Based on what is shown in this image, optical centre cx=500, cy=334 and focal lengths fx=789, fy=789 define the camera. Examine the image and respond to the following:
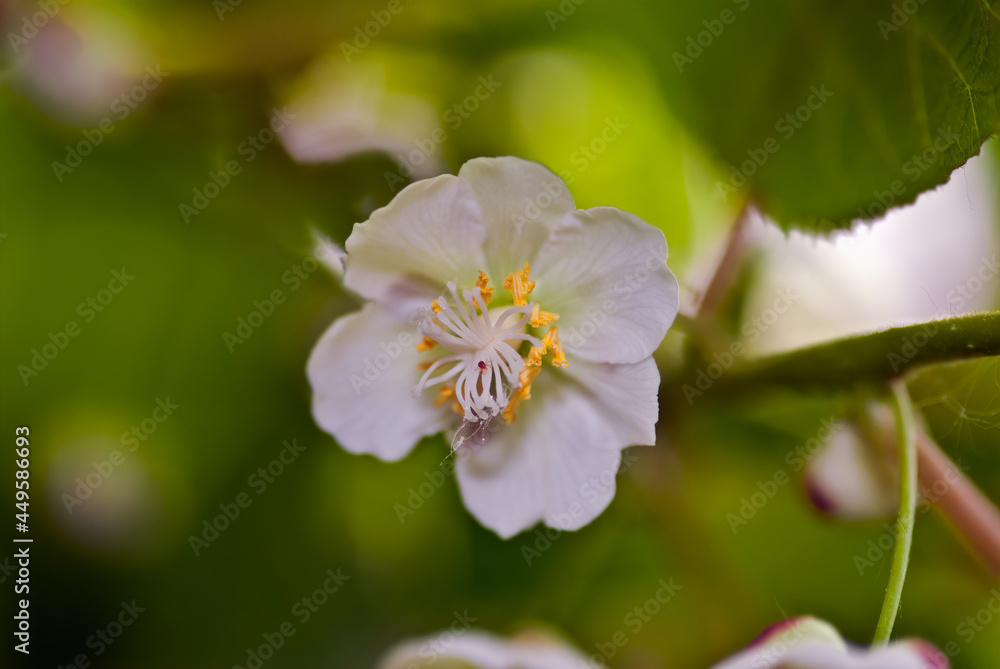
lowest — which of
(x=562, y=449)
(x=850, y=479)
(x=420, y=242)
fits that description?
(x=850, y=479)

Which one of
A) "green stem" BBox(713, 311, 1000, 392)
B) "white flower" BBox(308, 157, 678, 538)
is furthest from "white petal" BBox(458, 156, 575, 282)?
"green stem" BBox(713, 311, 1000, 392)

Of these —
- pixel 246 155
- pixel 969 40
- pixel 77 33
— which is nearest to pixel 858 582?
pixel 969 40

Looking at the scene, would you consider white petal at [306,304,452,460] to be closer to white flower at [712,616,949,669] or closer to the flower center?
the flower center

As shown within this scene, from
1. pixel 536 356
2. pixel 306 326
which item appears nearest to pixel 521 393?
pixel 536 356

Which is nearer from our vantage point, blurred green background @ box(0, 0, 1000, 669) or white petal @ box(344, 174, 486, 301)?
white petal @ box(344, 174, 486, 301)

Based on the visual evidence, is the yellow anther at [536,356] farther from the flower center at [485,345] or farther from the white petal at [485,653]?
the white petal at [485,653]

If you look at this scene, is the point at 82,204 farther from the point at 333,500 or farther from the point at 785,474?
the point at 785,474

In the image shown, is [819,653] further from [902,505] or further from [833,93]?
[833,93]

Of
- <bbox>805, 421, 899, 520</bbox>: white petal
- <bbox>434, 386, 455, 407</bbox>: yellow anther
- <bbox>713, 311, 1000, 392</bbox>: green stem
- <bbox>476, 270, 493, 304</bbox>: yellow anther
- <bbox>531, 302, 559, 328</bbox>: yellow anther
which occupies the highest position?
<bbox>476, 270, 493, 304</bbox>: yellow anther
